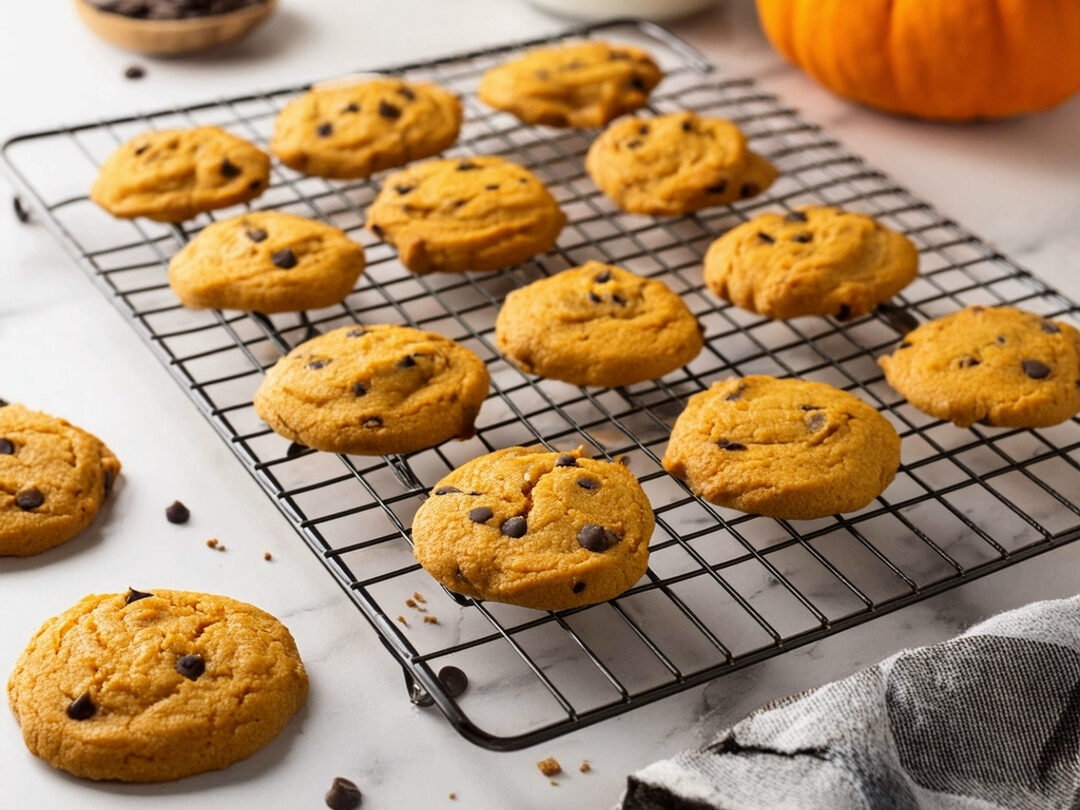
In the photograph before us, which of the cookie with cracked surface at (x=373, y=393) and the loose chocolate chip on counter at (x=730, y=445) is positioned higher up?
the loose chocolate chip on counter at (x=730, y=445)

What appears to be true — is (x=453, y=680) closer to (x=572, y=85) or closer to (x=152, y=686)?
(x=152, y=686)

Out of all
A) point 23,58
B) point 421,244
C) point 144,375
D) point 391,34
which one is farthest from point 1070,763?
point 23,58

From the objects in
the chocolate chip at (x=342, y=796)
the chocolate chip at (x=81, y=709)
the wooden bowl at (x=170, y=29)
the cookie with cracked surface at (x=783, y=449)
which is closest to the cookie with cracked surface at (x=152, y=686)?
the chocolate chip at (x=81, y=709)

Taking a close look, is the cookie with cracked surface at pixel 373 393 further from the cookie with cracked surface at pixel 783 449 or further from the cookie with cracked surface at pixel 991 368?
the cookie with cracked surface at pixel 991 368

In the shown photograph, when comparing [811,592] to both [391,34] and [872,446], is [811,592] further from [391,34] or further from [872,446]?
[391,34]

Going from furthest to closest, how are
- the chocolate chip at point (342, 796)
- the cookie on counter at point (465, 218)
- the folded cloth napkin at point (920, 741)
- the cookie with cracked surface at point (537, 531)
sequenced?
the cookie on counter at point (465, 218) < the cookie with cracked surface at point (537, 531) < the chocolate chip at point (342, 796) < the folded cloth napkin at point (920, 741)

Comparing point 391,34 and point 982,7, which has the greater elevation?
point 982,7
